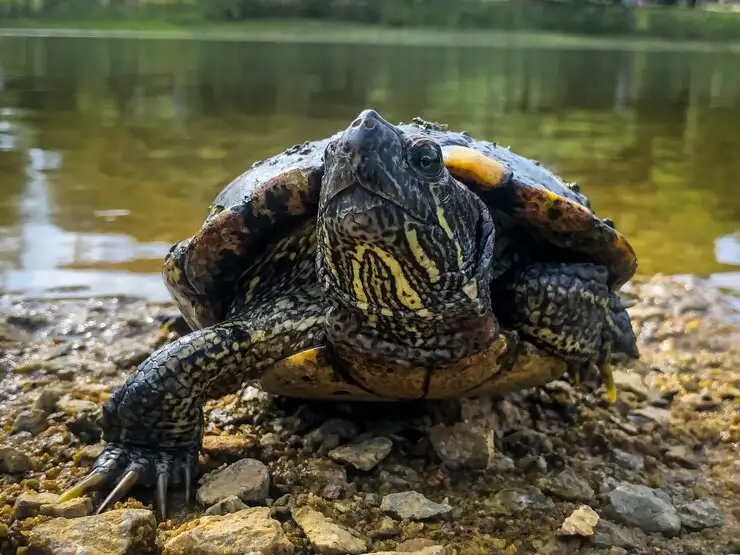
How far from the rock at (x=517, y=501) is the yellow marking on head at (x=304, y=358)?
25.5 inches

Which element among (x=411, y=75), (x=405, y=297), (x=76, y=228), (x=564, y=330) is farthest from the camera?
(x=411, y=75)

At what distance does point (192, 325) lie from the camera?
3078mm

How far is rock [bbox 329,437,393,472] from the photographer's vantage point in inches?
89.8

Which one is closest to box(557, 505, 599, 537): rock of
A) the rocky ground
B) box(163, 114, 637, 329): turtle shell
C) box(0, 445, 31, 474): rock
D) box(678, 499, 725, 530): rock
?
the rocky ground

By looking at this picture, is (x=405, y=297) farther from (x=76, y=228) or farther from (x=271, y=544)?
(x=76, y=228)

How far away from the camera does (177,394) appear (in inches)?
89.7

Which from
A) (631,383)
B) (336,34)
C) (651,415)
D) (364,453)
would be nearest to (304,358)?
(364,453)

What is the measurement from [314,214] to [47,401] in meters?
1.12

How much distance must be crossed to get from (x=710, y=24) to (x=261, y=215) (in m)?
38.7

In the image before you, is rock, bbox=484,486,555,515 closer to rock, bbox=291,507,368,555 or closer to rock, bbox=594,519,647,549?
rock, bbox=594,519,647,549

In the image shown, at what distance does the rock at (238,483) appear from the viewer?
2117 millimetres

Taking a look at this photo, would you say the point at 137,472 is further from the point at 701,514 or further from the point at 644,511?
the point at 701,514

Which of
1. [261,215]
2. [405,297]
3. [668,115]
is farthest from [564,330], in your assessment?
[668,115]

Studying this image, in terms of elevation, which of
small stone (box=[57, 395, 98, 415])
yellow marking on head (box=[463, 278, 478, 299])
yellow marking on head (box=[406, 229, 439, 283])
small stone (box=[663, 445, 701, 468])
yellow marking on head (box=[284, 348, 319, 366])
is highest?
yellow marking on head (box=[406, 229, 439, 283])
